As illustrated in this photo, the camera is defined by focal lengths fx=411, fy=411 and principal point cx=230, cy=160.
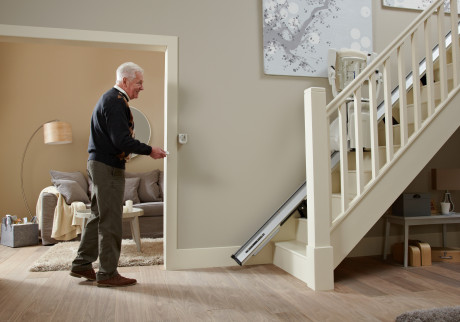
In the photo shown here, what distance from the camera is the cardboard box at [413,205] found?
342cm

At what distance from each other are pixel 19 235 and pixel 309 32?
377 cm

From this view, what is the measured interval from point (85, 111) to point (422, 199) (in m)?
4.79

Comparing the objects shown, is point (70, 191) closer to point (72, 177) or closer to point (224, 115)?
point (72, 177)

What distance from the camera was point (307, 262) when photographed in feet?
9.23

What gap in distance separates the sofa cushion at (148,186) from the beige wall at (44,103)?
48cm

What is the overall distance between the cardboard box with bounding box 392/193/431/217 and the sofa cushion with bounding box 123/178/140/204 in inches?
130

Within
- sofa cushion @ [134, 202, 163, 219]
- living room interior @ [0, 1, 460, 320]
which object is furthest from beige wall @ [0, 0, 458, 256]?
sofa cushion @ [134, 202, 163, 219]

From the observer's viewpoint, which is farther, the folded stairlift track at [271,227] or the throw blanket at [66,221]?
the throw blanket at [66,221]

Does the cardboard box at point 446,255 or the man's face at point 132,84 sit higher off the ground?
the man's face at point 132,84

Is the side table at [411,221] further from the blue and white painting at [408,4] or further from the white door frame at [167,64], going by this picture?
the blue and white painting at [408,4]

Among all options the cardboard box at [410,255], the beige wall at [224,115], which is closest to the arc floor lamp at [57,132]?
the beige wall at [224,115]

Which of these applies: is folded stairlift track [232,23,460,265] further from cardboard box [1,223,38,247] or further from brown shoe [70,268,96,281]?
cardboard box [1,223,38,247]

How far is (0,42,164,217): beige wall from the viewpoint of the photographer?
5797 mm

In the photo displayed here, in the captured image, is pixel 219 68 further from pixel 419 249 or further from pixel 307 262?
pixel 419 249
